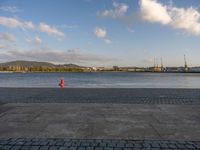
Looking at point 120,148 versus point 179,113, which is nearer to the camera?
point 120,148

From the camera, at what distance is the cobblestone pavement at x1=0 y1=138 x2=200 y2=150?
14.6 ft

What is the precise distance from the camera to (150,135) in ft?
17.4

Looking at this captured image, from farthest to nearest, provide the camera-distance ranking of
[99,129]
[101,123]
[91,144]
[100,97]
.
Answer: [100,97]
[101,123]
[99,129]
[91,144]

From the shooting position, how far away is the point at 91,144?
15.3ft

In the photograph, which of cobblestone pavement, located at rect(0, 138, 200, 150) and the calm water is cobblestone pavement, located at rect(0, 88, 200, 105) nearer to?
cobblestone pavement, located at rect(0, 138, 200, 150)

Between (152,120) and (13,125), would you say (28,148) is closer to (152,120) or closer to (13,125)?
(13,125)

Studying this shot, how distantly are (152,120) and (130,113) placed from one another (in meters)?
1.18

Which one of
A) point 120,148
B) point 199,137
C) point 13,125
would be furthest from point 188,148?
point 13,125

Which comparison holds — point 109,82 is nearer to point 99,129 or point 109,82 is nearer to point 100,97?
point 100,97

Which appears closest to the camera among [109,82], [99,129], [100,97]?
[99,129]

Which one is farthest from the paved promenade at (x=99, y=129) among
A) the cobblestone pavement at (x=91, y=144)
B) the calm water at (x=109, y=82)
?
the calm water at (x=109, y=82)

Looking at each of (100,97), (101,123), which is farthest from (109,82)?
(101,123)

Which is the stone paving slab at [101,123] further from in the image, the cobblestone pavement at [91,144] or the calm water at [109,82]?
the calm water at [109,82]

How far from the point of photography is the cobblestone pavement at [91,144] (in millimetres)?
4438
